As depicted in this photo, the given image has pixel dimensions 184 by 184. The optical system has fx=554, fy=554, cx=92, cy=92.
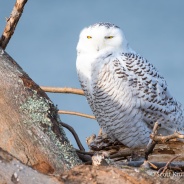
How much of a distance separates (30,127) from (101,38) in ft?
6.02

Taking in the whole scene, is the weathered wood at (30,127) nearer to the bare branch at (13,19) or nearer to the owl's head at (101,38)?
the bare branch at (13,19)

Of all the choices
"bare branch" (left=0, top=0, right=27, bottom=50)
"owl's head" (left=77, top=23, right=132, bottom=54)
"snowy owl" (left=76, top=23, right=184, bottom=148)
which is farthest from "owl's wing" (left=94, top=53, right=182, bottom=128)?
"bare branch" (left=0, top=0, right=27, bottom=50)

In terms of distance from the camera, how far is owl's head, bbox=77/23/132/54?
11.0 ft

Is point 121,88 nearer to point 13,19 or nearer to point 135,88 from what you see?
point 135,88

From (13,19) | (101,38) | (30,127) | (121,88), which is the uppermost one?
(101,38)

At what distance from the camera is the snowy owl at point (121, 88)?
3.23m

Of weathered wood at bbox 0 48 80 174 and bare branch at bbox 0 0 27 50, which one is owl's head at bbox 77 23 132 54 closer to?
bare branch at bbox 0 0 27 50

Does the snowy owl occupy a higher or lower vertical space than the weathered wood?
higher

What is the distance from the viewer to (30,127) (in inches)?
63.1

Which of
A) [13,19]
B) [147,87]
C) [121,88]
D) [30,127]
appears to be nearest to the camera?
[30,127]

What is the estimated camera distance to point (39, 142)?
1.56 m

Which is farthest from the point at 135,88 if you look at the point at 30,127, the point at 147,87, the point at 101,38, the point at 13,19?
the point at 30,127

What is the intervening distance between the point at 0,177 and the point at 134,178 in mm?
301

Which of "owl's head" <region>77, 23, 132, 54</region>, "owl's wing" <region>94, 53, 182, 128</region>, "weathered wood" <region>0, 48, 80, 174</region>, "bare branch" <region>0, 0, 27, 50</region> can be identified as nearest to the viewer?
"weathered wood" <region>0, 48, 80, 174</region>
